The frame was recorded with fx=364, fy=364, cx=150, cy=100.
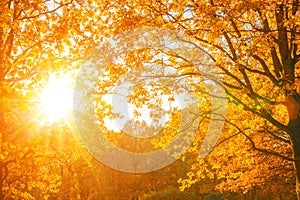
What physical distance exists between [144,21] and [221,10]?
2.27 metres

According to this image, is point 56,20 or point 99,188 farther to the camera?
point 99,188

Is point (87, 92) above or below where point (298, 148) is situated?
above

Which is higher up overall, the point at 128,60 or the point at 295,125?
the point at 128,60

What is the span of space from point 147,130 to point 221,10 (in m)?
37.8

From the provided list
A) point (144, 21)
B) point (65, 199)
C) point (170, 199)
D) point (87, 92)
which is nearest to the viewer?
point (144, 21)

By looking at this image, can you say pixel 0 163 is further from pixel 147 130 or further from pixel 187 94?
pixel 147 130

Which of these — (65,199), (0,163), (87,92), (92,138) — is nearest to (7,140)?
(0,163)

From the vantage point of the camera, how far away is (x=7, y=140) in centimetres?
1010

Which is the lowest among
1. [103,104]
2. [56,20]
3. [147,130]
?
[103,104]

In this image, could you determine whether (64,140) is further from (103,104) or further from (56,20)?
(56,20)

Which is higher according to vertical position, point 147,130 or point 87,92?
point 147,130

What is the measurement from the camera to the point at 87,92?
33.0 feet

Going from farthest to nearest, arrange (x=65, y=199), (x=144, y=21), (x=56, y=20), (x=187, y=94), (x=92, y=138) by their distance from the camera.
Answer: (x=65, y=199) < (x=92, y=138) < (x=187, y=94) < (x=56, y=20) < (x=144, y=21)

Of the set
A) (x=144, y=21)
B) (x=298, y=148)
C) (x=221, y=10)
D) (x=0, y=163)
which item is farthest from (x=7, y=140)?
(x=298, y=148)
